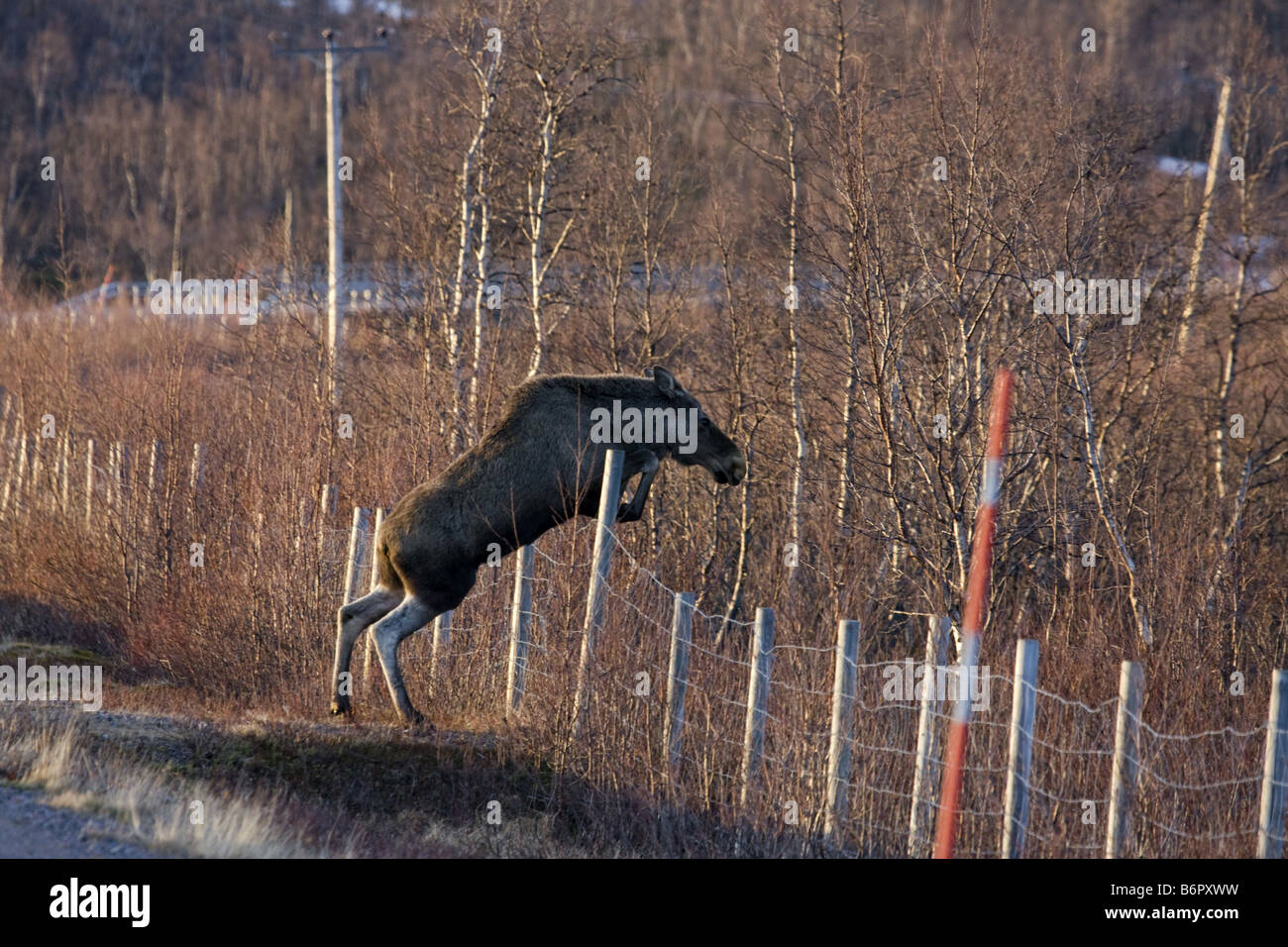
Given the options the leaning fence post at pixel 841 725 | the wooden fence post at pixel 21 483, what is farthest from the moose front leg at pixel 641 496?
the wooden fence post at pixel 21 483

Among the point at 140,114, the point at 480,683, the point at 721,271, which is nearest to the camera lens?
the point at 480,683

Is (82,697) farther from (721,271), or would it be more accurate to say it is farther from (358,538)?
(721,271)

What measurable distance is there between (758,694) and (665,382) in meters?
2.44

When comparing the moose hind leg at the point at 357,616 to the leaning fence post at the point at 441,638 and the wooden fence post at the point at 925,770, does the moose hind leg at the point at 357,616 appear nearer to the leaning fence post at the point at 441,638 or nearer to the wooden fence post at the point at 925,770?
the leaning fence post at the point at 441,638

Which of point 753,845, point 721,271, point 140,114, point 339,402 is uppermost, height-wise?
point 140,114

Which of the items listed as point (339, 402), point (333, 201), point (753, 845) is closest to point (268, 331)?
point (339, 402)

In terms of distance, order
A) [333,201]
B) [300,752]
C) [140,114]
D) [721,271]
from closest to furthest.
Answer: [300,752] < [721,271] < [333,201] < [140,114]

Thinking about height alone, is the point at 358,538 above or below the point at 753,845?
above

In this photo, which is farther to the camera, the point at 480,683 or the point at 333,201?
the point at 333,201

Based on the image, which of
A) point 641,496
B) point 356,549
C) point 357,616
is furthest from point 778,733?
point 356,549

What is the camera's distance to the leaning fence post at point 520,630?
456 inches

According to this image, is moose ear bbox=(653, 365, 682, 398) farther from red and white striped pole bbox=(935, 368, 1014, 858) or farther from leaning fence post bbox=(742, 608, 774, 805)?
red and white striped pole bbox=(935, 368, 1014, 858)

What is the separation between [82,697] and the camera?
505 inches
